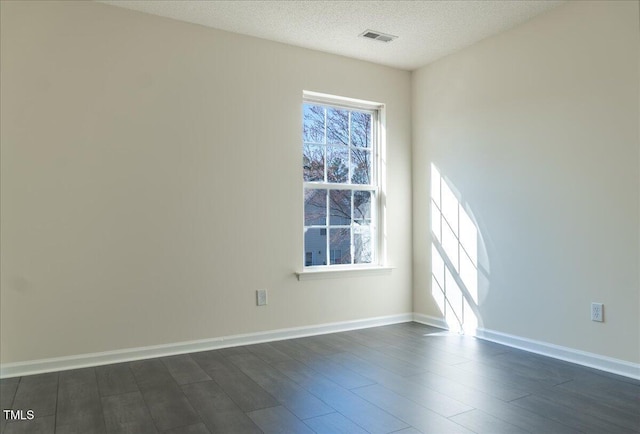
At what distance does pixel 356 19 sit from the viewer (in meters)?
3.52

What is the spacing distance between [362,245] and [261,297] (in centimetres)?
119

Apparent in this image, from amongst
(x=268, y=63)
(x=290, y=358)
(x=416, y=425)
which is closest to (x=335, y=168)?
(x=268, y=63)

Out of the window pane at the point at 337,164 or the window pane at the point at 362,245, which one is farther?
the window pane at the point at 362,245

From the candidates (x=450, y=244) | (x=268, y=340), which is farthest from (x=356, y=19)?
(x=268, y=340)

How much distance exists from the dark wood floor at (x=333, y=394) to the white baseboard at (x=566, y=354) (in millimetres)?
86

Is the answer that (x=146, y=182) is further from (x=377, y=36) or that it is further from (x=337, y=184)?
(x=377, y=36)

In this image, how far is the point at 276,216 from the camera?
3928 millimetres

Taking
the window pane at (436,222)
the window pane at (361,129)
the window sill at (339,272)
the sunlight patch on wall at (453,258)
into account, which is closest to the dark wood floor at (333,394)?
the sunlight patch on wall at (453,258)

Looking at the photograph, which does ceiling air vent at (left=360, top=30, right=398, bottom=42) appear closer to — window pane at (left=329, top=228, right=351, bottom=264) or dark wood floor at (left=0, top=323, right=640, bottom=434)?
window pane at (left=329, top=228, right=351, bottom=264)

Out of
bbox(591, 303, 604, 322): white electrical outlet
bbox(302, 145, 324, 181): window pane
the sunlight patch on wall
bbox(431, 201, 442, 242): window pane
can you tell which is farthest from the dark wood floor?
bbox(302, 145, 324, 181): window pane

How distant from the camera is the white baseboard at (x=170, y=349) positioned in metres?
3.01

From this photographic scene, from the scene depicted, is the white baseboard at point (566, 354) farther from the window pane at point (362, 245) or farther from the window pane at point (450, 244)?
the window pane at point (362, 245)

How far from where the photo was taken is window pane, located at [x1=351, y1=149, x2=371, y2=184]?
14.6 ft

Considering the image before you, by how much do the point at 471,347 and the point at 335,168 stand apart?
6.42ft
